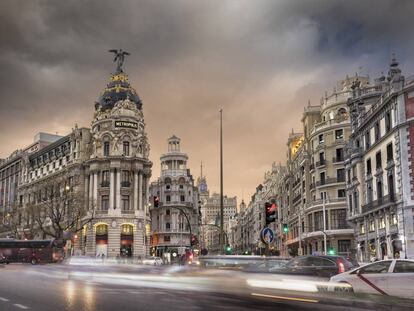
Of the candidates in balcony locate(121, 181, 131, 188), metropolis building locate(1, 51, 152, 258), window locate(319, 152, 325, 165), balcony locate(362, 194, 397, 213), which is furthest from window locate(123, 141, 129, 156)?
balcony locate(362, 194, 397, 213)

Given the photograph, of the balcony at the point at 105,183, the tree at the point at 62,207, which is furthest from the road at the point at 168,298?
the balcony at the point at 105,183

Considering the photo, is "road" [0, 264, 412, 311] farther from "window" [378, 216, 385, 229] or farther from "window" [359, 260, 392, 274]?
"window" [378, 216, 385, 229]

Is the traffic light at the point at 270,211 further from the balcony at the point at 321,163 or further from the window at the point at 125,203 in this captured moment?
the window at the point at 125,203

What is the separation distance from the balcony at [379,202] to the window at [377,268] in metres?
31.5

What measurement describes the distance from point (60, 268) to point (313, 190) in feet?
159

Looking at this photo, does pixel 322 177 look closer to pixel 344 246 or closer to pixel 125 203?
pixel 344 246

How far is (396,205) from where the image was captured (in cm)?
4641

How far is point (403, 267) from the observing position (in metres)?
16.1

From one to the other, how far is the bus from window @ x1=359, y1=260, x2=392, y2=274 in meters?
47.7

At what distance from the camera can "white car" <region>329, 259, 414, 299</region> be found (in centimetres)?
1576

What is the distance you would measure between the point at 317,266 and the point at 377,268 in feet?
15.8

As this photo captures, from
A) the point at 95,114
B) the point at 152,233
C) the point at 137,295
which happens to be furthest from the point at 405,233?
the point at 152,233

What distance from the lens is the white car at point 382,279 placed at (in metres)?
15.8

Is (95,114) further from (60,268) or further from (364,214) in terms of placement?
(60,268)
